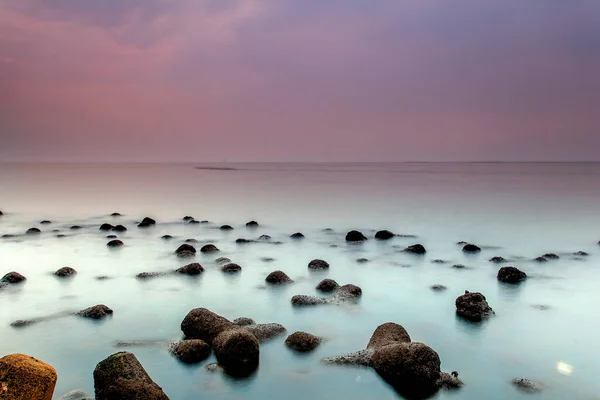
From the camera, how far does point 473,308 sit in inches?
438

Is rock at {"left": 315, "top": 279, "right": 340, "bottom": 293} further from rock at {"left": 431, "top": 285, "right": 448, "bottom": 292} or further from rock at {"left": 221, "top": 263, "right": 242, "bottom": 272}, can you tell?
rock at {"left": 221, "top": 263, "right": 242, "bottom": 272}

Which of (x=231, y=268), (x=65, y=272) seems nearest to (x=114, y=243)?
(x=65, y=272)

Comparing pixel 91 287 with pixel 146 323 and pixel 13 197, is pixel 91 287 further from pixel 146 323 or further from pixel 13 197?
pixel 13 197

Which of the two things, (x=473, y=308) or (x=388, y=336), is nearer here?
(x=388, y=336)

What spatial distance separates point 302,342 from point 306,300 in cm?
254

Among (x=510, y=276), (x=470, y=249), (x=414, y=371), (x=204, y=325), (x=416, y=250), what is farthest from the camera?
(x=470, y=249)

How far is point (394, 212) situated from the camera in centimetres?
3375

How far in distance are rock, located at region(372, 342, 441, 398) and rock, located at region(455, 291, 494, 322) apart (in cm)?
357

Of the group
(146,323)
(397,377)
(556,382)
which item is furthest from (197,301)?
(556,382)

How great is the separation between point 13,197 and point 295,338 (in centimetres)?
4328

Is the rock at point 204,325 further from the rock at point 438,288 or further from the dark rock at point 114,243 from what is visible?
the dark rock at point 114,243

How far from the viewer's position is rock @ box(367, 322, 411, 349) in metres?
8.58

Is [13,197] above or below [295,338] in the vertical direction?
below

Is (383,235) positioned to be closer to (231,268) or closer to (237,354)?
(231,268)
